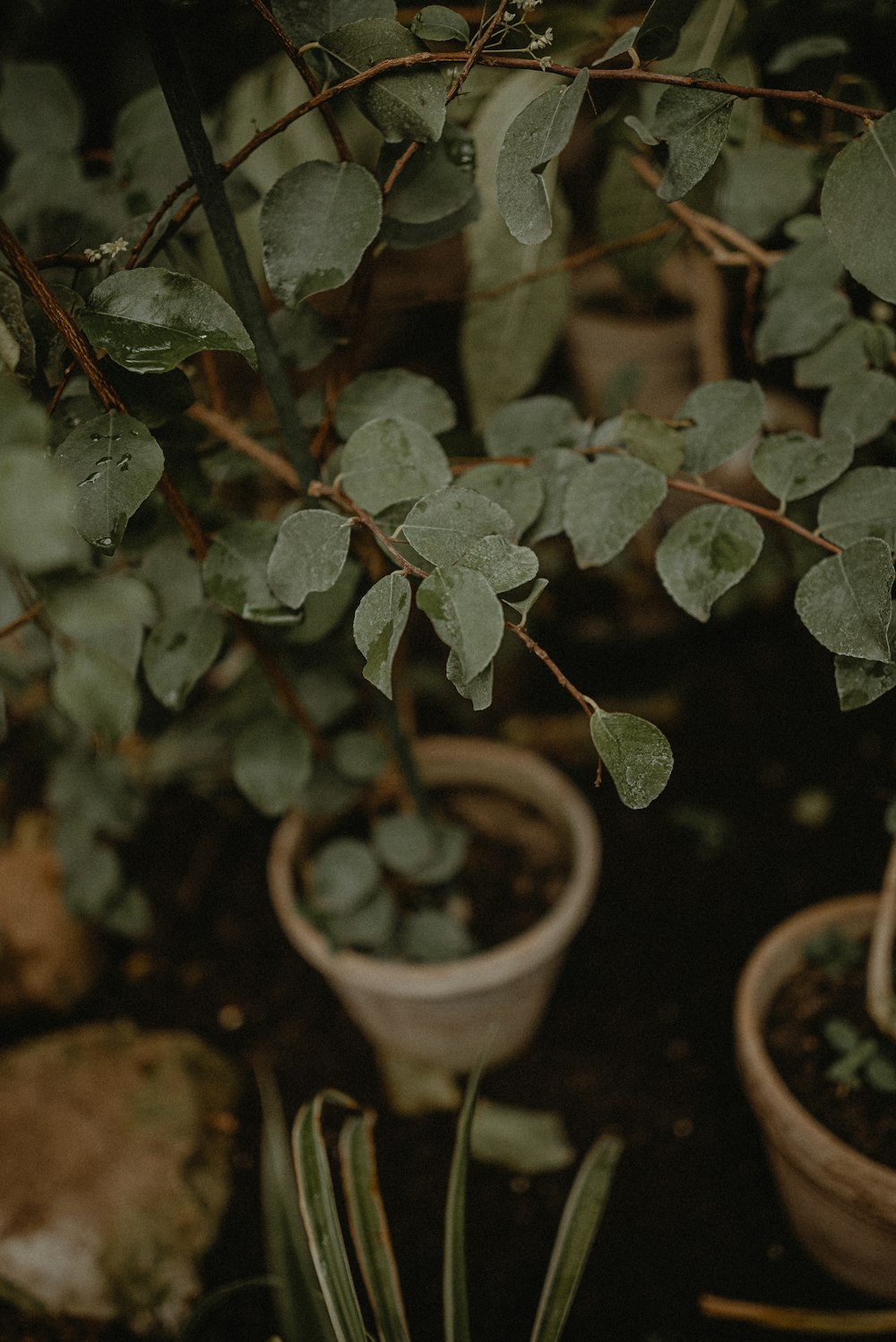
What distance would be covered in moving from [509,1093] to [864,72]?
1464 millimetres

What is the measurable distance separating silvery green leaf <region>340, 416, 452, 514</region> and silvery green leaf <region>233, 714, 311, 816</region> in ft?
1.18

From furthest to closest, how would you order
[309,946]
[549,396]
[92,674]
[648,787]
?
[309,946], [549,396], [92,674], [648,787]

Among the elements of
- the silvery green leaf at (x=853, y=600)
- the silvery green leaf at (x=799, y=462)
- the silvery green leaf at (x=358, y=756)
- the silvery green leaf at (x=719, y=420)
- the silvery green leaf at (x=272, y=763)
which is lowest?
the silvery green leaf at (x=358, y=756)

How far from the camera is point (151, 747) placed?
1370 mm

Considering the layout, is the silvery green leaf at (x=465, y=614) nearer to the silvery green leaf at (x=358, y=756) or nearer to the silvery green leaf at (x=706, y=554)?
the silvery green leaf at (x=706, y=554)

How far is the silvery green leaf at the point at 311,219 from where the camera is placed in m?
0.57

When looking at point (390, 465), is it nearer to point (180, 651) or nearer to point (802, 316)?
point (180, 651)

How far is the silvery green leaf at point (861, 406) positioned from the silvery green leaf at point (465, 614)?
39 centimetres

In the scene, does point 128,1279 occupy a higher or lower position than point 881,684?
lower

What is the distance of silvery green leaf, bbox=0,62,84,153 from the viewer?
82 cm

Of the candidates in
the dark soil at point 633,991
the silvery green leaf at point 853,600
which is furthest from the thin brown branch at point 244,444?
the dark soil at point 633,991

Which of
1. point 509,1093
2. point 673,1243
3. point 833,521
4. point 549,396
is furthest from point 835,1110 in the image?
point 549,396

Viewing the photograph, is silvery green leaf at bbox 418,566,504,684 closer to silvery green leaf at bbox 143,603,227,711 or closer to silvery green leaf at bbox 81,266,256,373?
silvery green leaf at bbox 81,266,256,373

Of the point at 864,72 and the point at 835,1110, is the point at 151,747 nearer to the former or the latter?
the point at 835,1110
